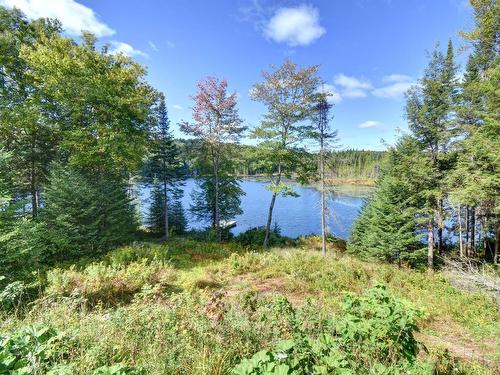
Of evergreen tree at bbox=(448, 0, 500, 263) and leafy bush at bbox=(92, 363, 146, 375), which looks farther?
evergreen tree at bbox=(448, 0, 500, 263)

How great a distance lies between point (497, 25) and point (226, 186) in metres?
17.2

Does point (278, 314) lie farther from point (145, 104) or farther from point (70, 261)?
point (145, 104)

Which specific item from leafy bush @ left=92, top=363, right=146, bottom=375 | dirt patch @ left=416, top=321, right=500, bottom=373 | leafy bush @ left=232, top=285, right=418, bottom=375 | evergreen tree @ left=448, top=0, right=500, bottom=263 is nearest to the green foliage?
evergreen tree @ left=448, top=0, right=500, bottom=263

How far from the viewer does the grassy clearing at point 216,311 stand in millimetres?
2988

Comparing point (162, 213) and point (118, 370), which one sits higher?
point (118, 370)

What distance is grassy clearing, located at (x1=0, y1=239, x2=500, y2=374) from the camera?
9.80 ft

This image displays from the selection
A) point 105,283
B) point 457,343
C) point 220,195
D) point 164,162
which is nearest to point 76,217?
point 105,283

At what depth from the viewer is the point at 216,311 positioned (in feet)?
13.4

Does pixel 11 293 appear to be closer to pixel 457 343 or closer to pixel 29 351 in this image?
pixel 29 351

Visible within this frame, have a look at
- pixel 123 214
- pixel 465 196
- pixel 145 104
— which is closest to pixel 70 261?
pixel 123 214

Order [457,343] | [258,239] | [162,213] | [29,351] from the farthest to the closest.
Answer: [162,213]
[258,239]
[457,343]
[29,351]

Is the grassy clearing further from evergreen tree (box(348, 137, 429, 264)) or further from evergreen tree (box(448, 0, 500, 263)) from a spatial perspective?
evergreen tree (box(348, 137, 429, 264))

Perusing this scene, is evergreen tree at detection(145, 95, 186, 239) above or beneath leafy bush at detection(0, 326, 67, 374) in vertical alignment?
above

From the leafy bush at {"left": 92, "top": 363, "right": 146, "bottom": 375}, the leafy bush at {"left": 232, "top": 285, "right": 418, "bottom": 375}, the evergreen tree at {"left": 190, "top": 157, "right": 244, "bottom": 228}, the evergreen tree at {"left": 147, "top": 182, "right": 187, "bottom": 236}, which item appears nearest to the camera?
the leafy bush at {"left": 92, "top": 363, "right": 146, "bottom": 375}
